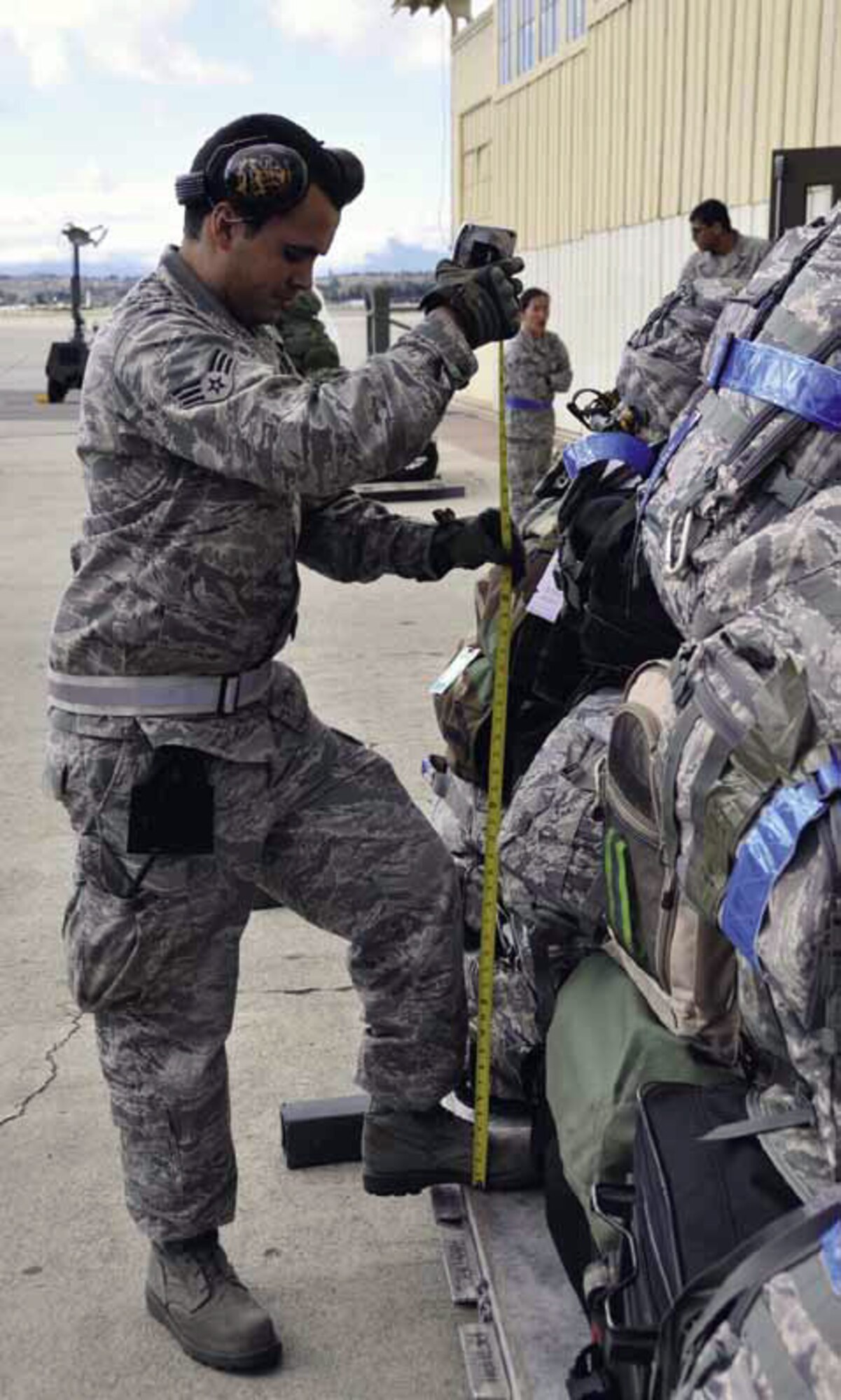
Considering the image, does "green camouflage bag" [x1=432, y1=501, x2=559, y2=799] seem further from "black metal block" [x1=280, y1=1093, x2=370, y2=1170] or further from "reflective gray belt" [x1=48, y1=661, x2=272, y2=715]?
"black metal block" [x1=280, y1=1093, x2=370, y2=1170]

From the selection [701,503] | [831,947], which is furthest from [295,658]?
[831,947]

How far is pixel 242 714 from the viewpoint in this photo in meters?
2.95

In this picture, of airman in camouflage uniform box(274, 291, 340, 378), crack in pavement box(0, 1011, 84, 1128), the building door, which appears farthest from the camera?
airman in camouflage uniform box(274, 291, 340, 378)

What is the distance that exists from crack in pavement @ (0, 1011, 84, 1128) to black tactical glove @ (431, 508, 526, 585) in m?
1.35

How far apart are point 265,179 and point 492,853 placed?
1.30 meters

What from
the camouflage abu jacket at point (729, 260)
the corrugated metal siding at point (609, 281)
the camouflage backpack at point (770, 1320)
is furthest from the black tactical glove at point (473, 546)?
the corrugated metal siding at point (609, 281)

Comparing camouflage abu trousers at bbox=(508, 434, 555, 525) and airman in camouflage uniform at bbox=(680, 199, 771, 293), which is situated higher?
airman in camouflage uniform at bbox=(680, 199, 771, 293)

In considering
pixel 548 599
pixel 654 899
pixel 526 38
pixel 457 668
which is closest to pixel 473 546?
pixel 548 599

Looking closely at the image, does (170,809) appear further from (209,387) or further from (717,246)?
(717,246)

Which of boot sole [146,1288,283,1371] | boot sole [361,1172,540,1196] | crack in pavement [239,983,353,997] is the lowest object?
crack in pavement [239,983,353,997]

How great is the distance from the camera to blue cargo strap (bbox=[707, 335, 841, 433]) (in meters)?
2.08

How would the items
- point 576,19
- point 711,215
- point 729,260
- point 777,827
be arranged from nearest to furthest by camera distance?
point 777,827, point 711,215, point 729,260, point 576,19

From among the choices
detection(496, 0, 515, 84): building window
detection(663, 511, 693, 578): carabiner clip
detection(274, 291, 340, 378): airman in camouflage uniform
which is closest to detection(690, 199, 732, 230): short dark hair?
detection(274, 291, 340, 378): airman in camouflage uniform

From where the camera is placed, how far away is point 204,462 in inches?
105
